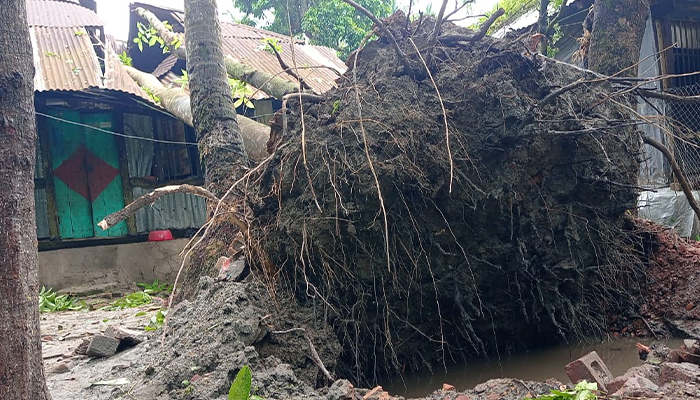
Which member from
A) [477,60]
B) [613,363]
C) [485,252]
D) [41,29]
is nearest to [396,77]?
[477,60]

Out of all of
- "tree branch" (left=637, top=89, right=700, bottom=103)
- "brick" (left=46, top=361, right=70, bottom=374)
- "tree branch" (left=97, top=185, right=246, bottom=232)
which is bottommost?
"brick" (left=46, top=361, right=70, bottom=374)

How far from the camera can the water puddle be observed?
3.52 meters

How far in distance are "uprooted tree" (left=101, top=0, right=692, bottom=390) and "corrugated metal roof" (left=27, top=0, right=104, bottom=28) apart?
290 inches

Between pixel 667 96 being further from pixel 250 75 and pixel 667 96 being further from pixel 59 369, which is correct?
pixel 59 369

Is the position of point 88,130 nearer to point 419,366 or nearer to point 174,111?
point 174,111

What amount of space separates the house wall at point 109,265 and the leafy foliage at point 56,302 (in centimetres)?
38

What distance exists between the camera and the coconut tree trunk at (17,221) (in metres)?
2.17

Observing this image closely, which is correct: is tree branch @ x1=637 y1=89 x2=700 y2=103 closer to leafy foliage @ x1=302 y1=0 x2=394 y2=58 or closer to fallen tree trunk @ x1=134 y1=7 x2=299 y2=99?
fallen tree trunk @ x1=134 y1=7 x2=299 y2=99

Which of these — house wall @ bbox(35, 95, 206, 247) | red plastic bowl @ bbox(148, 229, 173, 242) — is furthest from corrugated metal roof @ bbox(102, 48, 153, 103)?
red plastic bowl @ bbox(148, 229, 173, 242)

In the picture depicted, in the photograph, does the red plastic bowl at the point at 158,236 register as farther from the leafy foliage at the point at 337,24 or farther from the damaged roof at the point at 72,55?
the leafy foliage at the point at 337,24

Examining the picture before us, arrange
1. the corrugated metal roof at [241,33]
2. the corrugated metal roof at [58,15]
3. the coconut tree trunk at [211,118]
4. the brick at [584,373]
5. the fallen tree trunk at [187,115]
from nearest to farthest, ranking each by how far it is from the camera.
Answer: the brick at [584,373] → the coconut tree trunk at [211,118] → the fallen tree trunk at [187,115] → the corrugated metal roof at [58,15] → the corrugated metal roof at [241,33]

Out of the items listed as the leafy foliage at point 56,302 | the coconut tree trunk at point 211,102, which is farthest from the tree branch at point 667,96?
the leafy foliage at point 56,302

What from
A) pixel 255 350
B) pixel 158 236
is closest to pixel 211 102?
pixel 255 350

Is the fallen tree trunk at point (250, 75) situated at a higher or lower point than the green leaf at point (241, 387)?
higher
